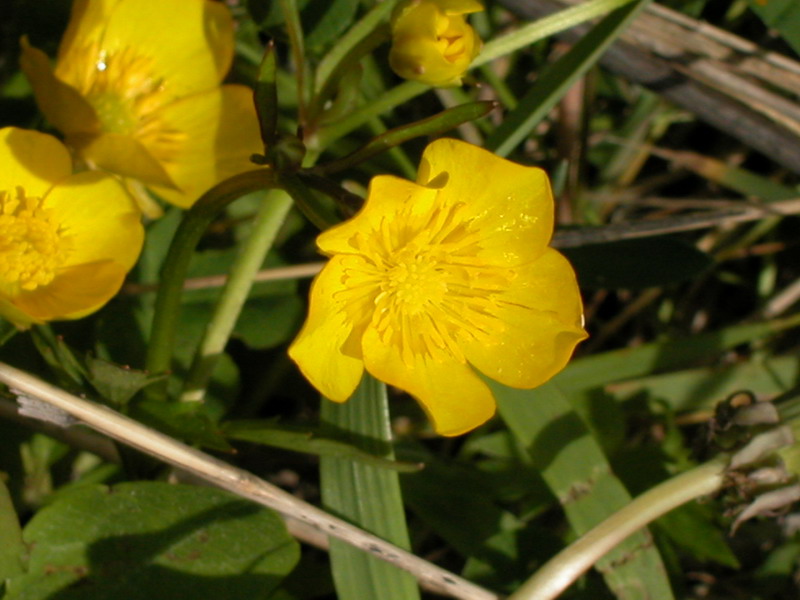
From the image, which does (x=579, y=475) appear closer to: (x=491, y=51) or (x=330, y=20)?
(x=491, y=51)

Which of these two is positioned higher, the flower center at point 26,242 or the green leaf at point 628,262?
the flower center at point 26,242

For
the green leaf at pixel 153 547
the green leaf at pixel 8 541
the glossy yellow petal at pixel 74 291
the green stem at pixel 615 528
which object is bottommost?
the green stem at pixel 615 528

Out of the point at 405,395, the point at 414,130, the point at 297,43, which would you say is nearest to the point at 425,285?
the point at 414,130

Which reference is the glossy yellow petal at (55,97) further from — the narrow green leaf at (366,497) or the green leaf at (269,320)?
the narrow green leaf at (366,497)

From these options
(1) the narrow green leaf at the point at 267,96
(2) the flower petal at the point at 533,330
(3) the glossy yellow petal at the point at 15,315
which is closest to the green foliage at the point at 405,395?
(1) the narrow green leaf at the point at 267,96

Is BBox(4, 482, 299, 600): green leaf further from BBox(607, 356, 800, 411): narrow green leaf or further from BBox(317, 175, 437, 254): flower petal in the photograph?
BBox(607, 356, 800, 411): narrow green leaf

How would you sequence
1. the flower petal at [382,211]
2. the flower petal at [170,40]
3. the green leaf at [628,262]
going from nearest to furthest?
the flower petal at [382,211] → the flower petal at [170,40] → the green leaf at [628,262]

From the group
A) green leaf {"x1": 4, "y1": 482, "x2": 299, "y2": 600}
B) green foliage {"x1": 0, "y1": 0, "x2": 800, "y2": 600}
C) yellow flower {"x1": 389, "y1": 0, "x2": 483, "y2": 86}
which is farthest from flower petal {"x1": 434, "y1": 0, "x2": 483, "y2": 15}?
green leaf {"x1": 4, "y1": 482, "x2": 299, "y2": 600}
